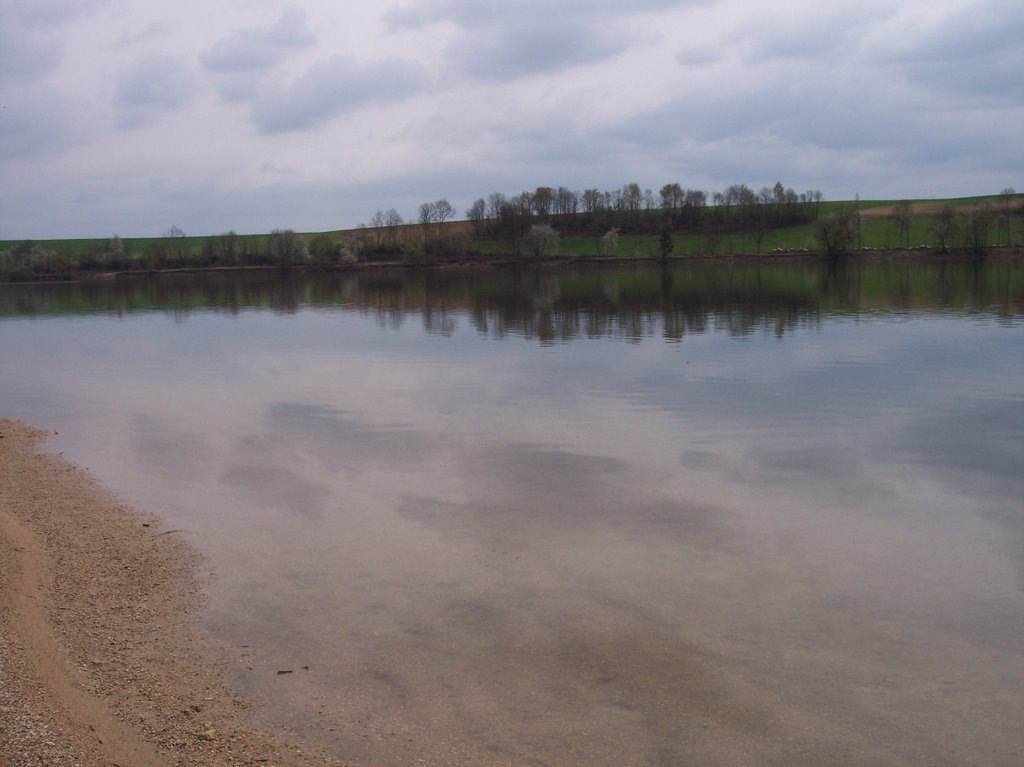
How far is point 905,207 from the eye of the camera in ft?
433

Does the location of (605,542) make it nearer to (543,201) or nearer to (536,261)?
(536,261)

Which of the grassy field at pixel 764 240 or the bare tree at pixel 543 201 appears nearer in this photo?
the grassy field at pixel 764 240

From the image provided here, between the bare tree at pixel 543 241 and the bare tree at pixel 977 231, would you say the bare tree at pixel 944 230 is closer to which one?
the bare tree at pixel 977 231

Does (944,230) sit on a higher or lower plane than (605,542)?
higher

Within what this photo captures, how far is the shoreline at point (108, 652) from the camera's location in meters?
5.76

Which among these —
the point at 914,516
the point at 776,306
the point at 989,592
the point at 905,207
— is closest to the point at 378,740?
the point at 989,592

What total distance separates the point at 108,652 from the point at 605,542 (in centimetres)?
510

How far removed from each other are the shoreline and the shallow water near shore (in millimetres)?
375

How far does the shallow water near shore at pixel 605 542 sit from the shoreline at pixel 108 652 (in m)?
0.38

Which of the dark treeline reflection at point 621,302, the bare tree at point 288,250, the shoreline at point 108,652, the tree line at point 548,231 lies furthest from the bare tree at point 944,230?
the shoreline at point 108,652

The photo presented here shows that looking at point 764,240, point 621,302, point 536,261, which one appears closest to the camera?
point 621,302

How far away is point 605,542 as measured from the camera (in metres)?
9.84

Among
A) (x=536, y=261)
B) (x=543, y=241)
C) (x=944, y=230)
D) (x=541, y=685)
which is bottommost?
(x=541, y=685)

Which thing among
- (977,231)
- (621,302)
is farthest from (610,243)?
(621,302)
